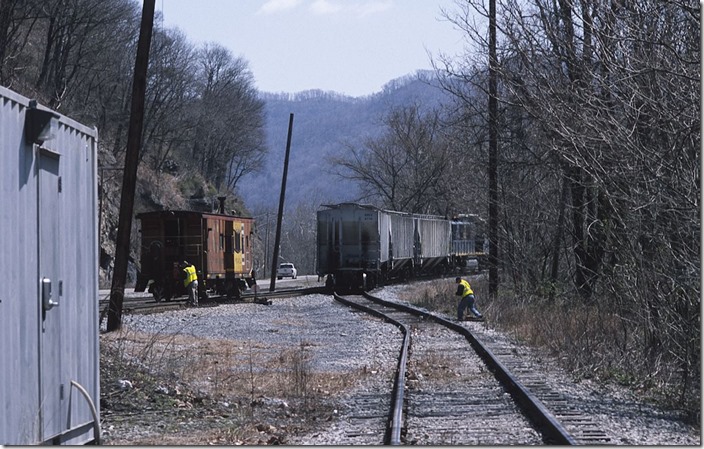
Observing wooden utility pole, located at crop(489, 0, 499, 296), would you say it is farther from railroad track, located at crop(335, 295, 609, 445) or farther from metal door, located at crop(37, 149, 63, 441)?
metal door, located at crop(37, 149, 63, 441)

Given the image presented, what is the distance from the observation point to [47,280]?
8219 millimetres

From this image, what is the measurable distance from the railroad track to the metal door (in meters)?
2.88

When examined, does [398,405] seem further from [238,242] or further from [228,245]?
[238,242]

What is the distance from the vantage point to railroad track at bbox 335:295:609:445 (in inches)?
388

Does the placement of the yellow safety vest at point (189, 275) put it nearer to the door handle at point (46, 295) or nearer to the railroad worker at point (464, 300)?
the railroad worker at point (464, 300)

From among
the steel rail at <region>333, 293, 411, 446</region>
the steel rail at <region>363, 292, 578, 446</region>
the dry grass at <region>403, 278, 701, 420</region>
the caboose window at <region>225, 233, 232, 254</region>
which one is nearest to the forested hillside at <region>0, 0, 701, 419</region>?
the dry grass at <region>403, 278, 701, 420</region>

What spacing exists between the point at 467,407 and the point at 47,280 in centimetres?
542

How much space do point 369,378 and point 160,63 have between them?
58.2 m

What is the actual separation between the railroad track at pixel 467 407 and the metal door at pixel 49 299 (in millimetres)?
2885

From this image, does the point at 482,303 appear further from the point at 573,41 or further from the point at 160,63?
the point at 160,63

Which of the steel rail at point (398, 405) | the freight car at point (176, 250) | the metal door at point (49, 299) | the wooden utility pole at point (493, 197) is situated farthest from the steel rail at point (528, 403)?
the freight car at point (176, 250)

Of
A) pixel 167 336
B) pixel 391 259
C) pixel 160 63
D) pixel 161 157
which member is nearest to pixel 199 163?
pixel 161 157

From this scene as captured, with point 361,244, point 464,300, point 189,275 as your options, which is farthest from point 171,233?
point 464,300

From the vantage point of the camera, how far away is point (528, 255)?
96.6ft
